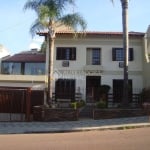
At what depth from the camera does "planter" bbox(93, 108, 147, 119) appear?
27.6 m

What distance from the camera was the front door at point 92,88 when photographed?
123ft

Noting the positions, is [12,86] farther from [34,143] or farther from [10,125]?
[34,143]

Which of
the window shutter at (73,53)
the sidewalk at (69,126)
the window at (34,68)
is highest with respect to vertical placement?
the window shutter at (73,53)

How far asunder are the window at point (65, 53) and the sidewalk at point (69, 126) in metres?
12.6

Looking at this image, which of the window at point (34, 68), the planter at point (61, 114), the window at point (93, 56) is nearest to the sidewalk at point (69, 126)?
the planter at point (61, 114)

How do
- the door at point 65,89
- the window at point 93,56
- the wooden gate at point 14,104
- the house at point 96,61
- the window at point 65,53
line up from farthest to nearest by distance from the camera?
the window at point 93,56 → the window at point 65,53 → the house at point 96,61 → the door at point 65,89 → the wooden gate at point 14,104

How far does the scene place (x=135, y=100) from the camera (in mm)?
37062

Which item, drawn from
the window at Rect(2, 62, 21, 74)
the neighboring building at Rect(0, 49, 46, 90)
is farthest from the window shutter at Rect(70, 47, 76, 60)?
the window at Rect(2, 62, 21, 74)

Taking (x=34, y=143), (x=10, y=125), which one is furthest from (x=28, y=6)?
(x=34, y=143)

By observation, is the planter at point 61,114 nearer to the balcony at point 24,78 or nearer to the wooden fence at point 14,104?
the wooden fence at point 14,104

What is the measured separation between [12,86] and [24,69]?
9.14 m

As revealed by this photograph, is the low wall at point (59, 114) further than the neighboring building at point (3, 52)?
No

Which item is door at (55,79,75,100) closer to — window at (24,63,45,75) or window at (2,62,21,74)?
window at (24,63,45,75)

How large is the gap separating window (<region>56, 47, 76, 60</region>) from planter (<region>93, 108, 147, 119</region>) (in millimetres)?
11528
